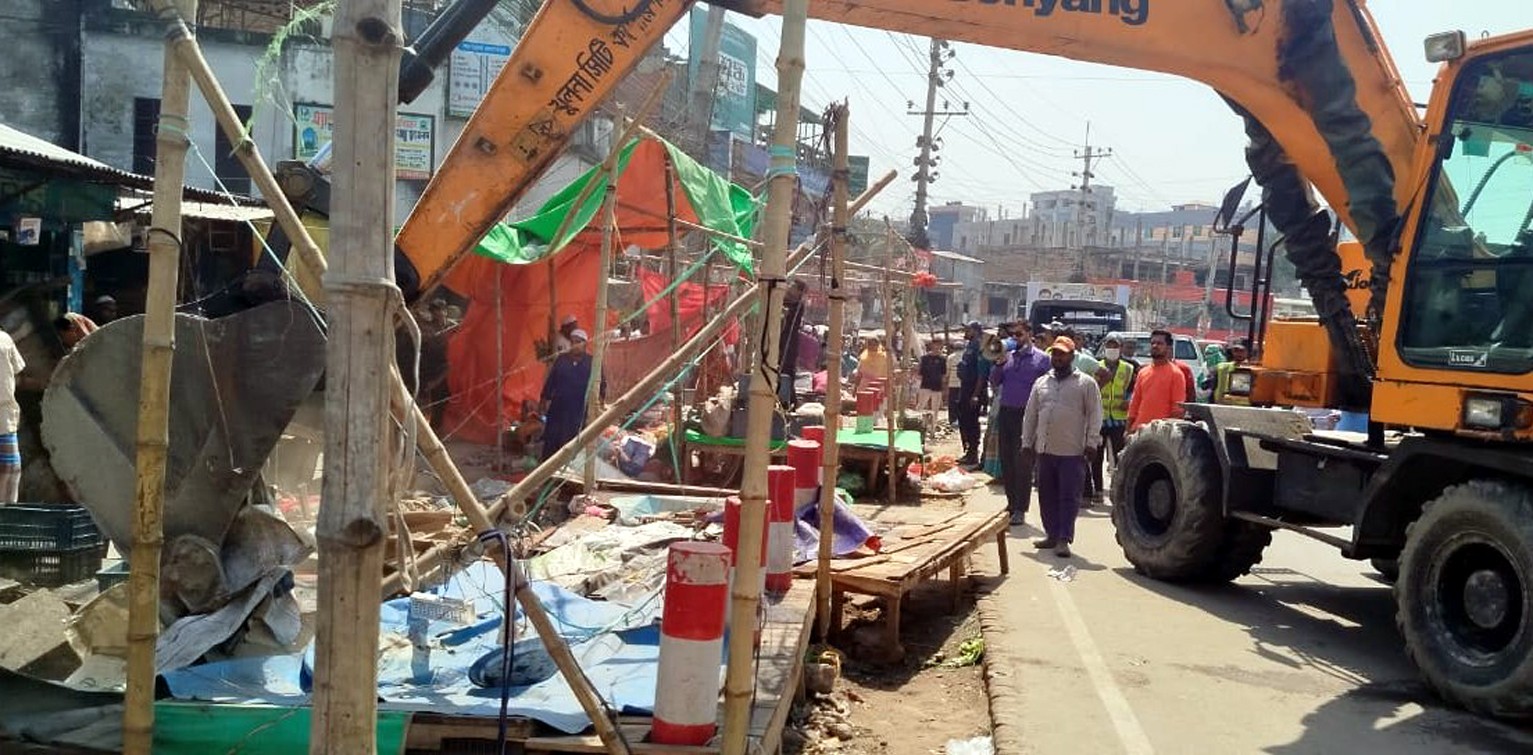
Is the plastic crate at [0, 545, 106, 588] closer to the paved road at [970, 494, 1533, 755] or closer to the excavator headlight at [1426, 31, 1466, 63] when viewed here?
the paved road at [970, 494, 1533, 755]

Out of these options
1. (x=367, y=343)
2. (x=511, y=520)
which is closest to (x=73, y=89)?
(x=511, y=520)

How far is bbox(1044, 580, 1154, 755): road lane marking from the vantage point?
5414 millimetres

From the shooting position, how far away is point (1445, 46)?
246 inches

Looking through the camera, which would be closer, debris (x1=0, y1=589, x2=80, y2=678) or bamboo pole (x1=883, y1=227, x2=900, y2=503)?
debris (x1=0, y1=589, x2=80, y2=678)

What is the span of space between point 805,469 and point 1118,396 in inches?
269

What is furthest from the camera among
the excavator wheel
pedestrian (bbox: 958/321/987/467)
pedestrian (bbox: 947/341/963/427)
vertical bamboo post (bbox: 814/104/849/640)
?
pedestrian (bbox: 947/341/963/427)

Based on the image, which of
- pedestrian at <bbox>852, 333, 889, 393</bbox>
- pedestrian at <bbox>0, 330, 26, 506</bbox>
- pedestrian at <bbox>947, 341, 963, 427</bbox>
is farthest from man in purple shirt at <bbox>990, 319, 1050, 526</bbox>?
pedestrian at <bbox>0, 330, 26, 506</bbox>

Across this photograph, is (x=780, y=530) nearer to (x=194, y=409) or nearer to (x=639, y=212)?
(x=194, y=409)

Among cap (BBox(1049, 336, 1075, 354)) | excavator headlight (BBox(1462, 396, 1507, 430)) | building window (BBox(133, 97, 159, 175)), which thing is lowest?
excavator headlight (BBox(1462, 396, 1507, 430))

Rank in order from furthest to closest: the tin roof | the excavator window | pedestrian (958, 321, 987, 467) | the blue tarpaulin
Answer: pedestrian (958, 321, 987, 467)
the tin roof
the excavator window
the blue tarpaulin

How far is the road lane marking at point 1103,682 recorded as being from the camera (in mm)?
5414

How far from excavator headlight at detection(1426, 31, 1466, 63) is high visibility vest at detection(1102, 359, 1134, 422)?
277 inches

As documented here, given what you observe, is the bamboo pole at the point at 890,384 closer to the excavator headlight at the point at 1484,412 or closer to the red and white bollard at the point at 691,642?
the excavator headlight at the point at 1484,412

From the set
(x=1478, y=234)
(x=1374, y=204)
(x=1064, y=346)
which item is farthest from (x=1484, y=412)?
(x=1064, y=346)
